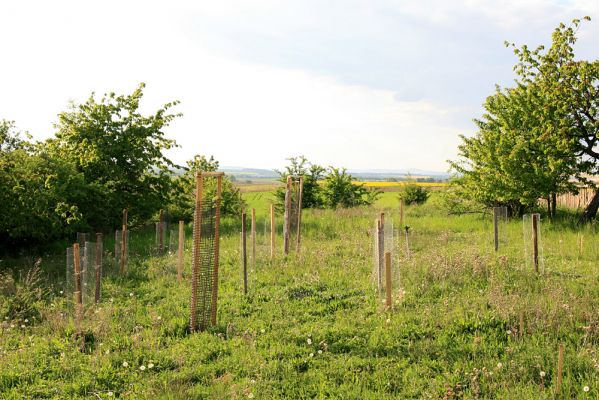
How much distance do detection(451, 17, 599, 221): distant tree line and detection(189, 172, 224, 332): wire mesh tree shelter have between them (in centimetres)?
1144

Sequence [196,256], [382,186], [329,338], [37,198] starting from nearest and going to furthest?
[329,338], [196,256], [37,198], [382,186]

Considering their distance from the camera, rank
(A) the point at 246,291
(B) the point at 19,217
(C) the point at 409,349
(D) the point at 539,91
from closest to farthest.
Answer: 1. (C) the point at 409,349
2. (A) the point at 246,291
3. (B) the point at 19,217
4. (D) the point at 539,91

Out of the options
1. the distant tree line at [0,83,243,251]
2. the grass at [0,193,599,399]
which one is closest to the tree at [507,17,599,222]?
the grass at [0,193,599,399]

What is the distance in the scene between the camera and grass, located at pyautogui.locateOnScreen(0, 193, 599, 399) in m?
5.51

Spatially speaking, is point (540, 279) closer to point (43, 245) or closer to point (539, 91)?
point (539, 91)

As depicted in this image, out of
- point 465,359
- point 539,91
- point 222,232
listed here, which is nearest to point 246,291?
point 465,359

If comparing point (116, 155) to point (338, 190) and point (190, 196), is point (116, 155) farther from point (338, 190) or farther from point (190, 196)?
point (338, 190)

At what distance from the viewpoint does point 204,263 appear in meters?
7.63

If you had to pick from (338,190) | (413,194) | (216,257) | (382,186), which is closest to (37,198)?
(216,257)

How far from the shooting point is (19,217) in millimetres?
13664

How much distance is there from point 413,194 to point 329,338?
20.9m

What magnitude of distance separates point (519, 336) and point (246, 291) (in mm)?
4584

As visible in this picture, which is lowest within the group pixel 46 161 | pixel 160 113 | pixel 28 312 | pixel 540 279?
pixel 28 312

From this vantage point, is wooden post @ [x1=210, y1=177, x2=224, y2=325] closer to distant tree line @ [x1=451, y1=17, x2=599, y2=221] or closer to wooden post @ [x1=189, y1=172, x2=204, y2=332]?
wooden post @ [x1=189, y1=172, x2=204, y2=332]
